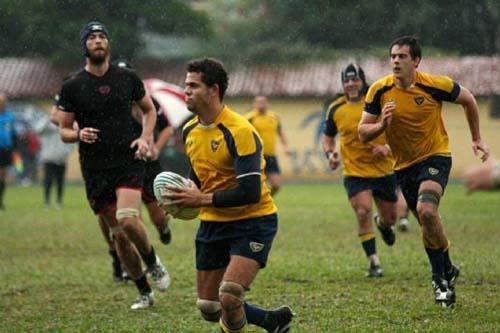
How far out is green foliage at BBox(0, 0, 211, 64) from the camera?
153 feet

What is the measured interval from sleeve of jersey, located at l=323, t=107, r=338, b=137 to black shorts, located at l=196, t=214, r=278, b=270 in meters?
4.88

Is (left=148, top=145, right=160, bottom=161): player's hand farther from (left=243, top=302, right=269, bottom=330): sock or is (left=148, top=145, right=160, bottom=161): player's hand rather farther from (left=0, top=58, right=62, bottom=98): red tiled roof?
(left=0, top=58, right=62, bottom=98): red tiled roof

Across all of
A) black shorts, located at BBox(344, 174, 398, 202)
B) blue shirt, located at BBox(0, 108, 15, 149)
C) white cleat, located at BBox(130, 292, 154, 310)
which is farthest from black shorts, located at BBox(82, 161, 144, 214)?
blue shirt, located at BBox(0, 108, 15, 149)

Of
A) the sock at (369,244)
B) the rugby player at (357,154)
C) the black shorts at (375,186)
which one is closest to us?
the sock at (369,244)

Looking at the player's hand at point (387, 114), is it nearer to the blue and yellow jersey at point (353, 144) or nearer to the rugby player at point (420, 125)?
the rugby player at point (420, 125)

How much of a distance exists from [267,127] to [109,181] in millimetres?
11949

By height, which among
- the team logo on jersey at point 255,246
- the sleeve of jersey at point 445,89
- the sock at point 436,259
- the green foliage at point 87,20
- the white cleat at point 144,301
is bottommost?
the white cleat at point 144,301

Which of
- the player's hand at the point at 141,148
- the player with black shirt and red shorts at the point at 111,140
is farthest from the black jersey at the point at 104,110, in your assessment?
the player's hand at the point at 141,148

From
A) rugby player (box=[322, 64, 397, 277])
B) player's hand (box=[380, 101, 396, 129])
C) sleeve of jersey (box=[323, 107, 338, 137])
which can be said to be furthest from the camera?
sleeve of jersey (box=[323, 107, 338, 137])

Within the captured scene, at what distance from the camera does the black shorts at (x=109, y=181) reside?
1011cm

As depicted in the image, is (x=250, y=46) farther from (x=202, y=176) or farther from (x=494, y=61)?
(x=202, y=176)

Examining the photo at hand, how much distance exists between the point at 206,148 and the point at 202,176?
0.23m

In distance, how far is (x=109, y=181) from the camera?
10.2 meters

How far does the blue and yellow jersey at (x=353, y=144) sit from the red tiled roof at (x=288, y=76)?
3273cm
